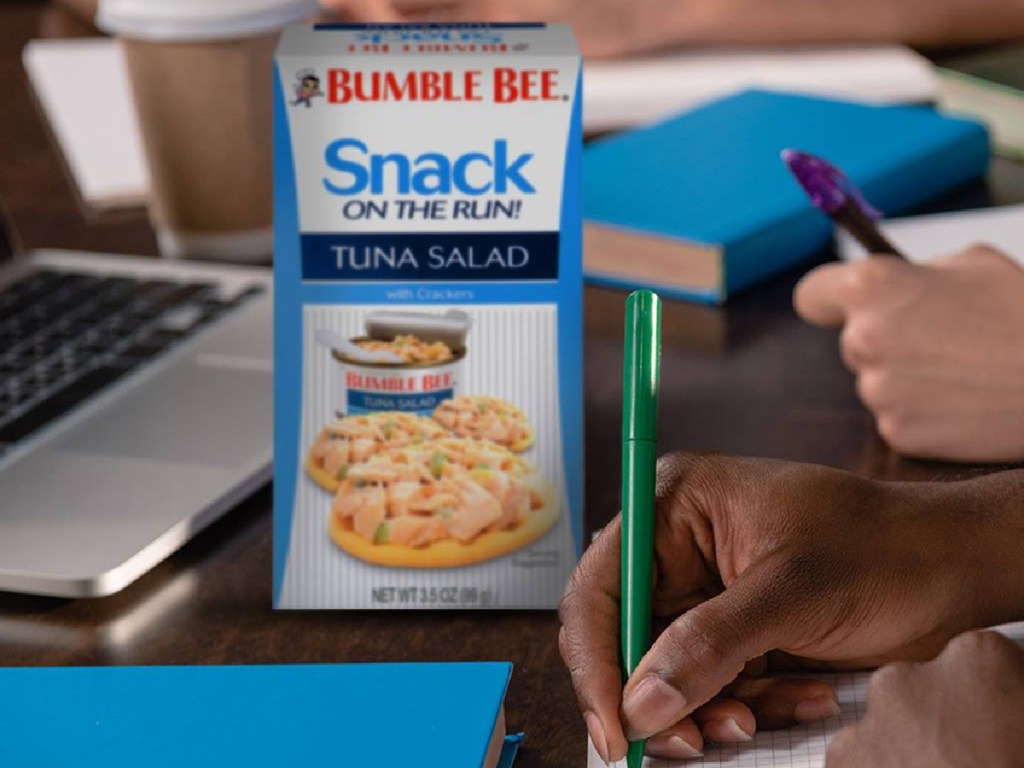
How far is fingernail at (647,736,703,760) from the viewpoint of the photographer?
62 cm

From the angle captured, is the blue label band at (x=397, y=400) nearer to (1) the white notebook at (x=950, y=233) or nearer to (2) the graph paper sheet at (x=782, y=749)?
(2) the graph paper sheet at (x=782, y=749)

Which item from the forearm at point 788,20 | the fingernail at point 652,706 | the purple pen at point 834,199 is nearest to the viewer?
the fingernail at point 652,706

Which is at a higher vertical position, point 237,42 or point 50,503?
point 237,42

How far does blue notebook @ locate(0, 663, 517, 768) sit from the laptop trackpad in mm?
234

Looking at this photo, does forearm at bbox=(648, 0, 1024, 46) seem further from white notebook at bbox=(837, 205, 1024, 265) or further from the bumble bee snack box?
the bumble bee snack box

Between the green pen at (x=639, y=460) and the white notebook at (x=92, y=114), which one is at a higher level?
the green pen at (x=639, y=460)

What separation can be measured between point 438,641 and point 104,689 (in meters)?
0.16

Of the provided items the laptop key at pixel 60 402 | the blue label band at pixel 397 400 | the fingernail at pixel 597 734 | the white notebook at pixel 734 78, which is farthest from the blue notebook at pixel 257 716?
the white notebook at pixel 734 78

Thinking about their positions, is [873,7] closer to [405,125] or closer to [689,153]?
[689,153]

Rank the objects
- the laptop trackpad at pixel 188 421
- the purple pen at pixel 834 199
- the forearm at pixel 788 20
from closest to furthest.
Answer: the laptop trackpad at pixel 188 421, the purple pen at pixel 834 199, the forearm at pixel 788 20

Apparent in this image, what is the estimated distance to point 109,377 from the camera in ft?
3.20

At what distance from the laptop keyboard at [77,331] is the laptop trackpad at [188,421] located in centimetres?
3

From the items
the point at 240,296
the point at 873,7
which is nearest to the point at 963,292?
the point at 240,296

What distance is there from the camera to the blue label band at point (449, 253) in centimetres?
74
